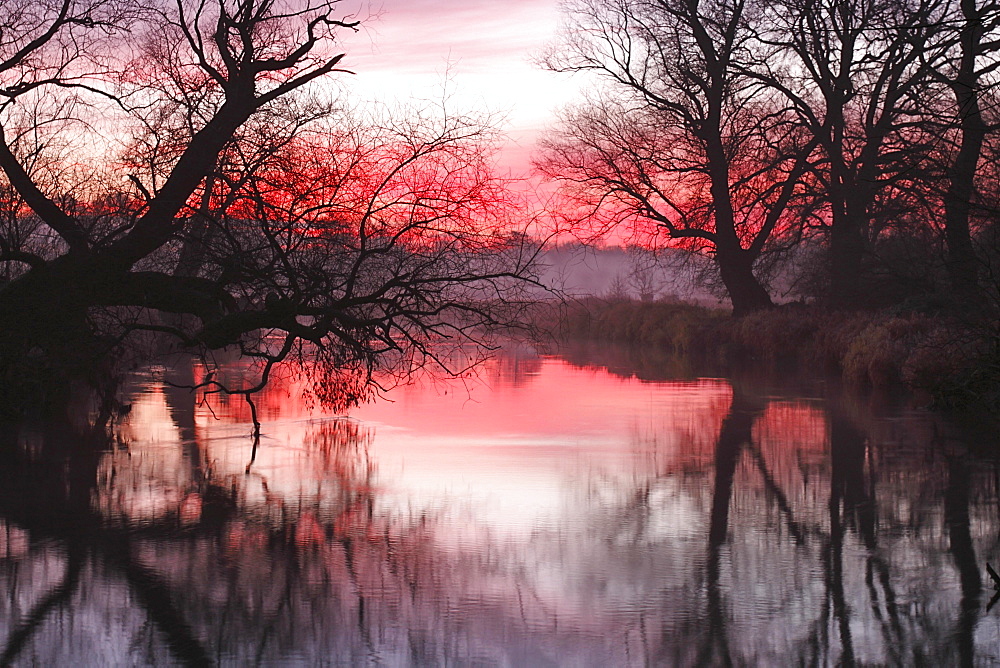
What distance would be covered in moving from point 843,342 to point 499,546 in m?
18.6

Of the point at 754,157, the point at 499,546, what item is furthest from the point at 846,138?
the point at 499,546

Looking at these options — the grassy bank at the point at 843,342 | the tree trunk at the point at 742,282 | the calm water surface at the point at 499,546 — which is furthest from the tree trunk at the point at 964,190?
the tree trunk at the point at 742,282

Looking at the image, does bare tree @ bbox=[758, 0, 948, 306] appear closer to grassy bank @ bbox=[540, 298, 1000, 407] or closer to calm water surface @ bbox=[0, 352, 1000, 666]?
grassy bank @ bbox=[540, 298, 1000, 407]

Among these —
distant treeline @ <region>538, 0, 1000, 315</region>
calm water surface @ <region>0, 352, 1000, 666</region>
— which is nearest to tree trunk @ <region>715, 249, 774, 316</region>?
distant treeline @ <region>538, 0, 1000, 315</region>

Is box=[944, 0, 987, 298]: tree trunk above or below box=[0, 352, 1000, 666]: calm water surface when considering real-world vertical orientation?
above

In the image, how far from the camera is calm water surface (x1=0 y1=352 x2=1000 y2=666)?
6141 mm

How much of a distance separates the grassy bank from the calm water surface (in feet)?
4.68

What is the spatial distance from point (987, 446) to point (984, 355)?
7.04ft

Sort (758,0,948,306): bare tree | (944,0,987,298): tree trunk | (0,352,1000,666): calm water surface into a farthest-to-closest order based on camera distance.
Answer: (758,0,948,306): bare tree
(944,0,987,298): tree trunk
(0,352,1000,666): calm water surface

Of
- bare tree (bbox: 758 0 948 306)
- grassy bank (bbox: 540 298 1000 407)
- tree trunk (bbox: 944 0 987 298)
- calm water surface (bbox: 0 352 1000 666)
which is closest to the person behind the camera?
calm water surface (bbox: 0 352 1000 666)

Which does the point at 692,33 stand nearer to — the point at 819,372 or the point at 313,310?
the point at 819,372

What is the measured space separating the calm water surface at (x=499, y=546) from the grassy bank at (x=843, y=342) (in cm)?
143

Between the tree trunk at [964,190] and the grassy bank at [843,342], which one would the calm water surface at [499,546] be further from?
the tree trunk at [964,190]

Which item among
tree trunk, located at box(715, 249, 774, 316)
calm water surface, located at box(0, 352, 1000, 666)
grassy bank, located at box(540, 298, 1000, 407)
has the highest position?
tree trunk, located at box(715, 249, 774, 316)
